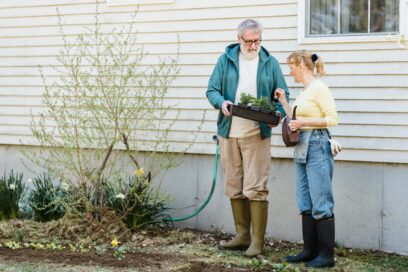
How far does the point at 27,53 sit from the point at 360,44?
378 cm

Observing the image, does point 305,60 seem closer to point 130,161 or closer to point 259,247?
point 259,247

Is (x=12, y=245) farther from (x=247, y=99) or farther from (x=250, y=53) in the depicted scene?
(x=250, y=53)

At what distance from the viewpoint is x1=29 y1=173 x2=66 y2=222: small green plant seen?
7.90 metres

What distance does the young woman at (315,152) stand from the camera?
6098 millimetres

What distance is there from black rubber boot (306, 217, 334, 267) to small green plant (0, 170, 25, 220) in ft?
11.3

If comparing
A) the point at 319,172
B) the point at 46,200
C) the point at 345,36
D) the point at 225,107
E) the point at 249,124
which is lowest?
the point at 46,200

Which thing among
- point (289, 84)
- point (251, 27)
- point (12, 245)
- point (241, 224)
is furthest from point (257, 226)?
point (12, 245)

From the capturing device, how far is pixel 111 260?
629cm

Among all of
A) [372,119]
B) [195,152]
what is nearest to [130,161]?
[195,152]

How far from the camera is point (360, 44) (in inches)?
275

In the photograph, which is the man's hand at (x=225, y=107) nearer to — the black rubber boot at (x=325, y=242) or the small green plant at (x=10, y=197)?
the black rubber boot at (x=325, y=242)

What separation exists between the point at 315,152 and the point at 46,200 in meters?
3.14

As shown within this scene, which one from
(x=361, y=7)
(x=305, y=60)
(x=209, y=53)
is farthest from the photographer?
(x=209, y=53)

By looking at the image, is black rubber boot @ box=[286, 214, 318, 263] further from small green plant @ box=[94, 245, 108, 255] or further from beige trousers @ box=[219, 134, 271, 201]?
small green plant @ box=[94, 245, 108, 255]
